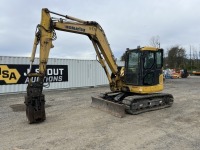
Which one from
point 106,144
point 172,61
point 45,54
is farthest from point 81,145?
point 172,61

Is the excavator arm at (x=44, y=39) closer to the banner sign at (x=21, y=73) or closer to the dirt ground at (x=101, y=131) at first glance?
the dirt ground at (x=101, y=131)

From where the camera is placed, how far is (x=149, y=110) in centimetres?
973

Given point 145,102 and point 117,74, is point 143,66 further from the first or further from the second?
point 145,102

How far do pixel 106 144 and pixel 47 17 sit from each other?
15.5ft

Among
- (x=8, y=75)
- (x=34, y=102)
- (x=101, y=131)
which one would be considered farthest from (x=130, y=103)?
(x=8, y=75)

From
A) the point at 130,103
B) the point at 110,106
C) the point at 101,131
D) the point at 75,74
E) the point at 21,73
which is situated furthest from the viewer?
the point at 75,74

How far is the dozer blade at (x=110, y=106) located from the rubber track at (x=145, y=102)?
14.9 inches

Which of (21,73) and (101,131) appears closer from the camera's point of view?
(101,131)

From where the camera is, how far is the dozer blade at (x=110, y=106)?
28.8ft

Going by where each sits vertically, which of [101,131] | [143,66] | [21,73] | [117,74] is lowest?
[101,131]

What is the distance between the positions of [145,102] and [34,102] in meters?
4.36

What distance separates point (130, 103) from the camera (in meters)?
8.99

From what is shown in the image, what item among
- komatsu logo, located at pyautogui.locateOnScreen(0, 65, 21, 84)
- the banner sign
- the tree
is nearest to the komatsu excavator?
the banner sign

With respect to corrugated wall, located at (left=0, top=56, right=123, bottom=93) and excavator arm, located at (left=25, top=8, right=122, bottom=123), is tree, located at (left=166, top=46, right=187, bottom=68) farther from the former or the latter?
excavator arm, located at (left=25, top=8, right=122, bottom=123)
